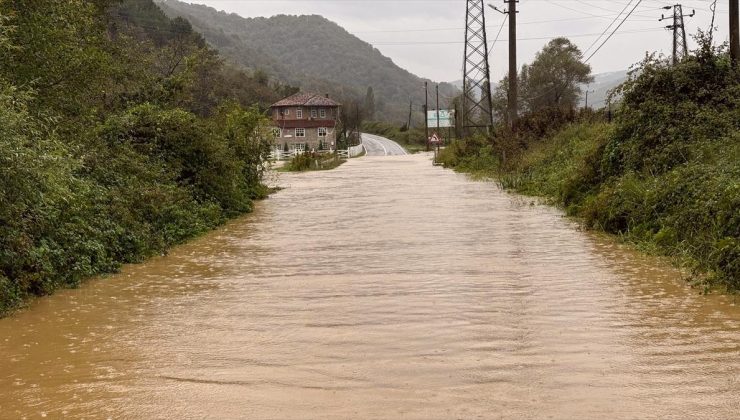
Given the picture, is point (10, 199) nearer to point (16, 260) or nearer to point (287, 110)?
point (16, 260)

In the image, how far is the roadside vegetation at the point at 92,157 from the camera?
422 inches

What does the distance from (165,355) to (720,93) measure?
1555 cm

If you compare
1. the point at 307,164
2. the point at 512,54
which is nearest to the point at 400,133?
the point at 307,164

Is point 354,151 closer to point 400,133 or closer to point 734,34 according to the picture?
point 400,133

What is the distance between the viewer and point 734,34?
1986 cm

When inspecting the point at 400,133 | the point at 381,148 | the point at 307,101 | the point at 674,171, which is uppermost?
the point at 307,101

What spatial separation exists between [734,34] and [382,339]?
51.1 ft

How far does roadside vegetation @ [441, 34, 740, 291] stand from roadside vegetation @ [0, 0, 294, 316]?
879 cm

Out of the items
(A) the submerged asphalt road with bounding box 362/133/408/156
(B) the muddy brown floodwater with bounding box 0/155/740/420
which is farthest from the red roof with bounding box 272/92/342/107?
(B) the muddy brown floodwater with bounding box 0/155/740/420

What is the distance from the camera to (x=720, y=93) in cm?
1894

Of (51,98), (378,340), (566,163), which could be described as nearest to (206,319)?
(378,340)

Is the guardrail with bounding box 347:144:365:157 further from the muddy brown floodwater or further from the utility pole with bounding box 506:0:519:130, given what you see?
the muddy brown floodwater

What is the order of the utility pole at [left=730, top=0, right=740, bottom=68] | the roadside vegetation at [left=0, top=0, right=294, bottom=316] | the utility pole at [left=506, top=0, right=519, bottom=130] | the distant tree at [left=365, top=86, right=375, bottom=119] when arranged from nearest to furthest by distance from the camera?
the roadside vegetation at [left=0, top=0, right=294, bottom=316] → the utility pole at [left=730, top=0, right=740, bottom=68] → the utility pole at [left=506, top=0, right=519, bottom=130] → the distant tree at [left=365, top=86, right=375, bottom=119]

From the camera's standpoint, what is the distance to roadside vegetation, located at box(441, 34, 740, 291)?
11.9m
